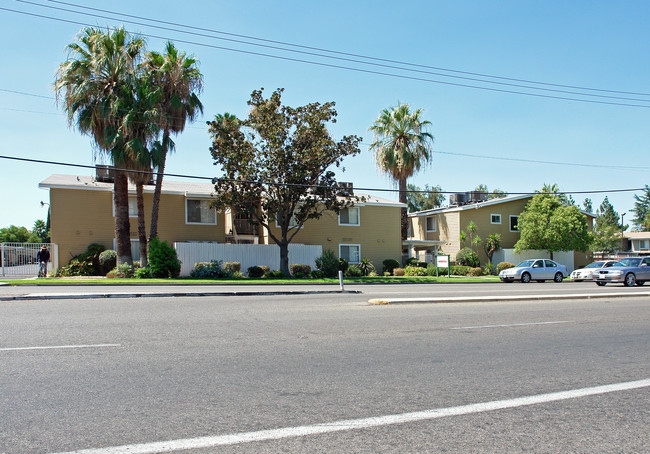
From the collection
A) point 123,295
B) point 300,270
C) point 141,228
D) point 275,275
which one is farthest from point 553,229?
point 123,295

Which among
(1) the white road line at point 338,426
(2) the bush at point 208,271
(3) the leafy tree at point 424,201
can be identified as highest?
(3) the leafy tree at point 424,201

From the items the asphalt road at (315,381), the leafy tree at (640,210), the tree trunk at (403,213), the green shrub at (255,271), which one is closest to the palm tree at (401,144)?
the tree trunk at (403,213)

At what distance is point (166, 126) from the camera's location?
92.3ft

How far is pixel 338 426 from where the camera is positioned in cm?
451

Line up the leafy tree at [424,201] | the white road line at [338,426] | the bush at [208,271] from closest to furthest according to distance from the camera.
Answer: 1. the white road line at [338,426]
2. the bush at [208,271]
3. the leafy tree at [424,201]

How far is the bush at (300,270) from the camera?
32.5m

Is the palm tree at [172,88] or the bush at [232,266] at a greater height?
the palm tree at [172,88]

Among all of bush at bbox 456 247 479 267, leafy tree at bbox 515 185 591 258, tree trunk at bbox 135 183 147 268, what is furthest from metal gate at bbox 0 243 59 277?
leafy tree at bbox 515 185 591 258

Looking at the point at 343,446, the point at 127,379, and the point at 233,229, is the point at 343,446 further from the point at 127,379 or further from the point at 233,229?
the point at 233,229

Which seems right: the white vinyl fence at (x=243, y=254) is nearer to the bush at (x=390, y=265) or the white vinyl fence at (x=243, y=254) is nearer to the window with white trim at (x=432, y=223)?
the bush at (x=390, y=265)

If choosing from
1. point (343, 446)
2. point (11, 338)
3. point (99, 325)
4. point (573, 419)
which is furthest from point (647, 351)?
point (11, 338)

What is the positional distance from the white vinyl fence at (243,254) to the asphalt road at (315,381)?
19134 millimetres

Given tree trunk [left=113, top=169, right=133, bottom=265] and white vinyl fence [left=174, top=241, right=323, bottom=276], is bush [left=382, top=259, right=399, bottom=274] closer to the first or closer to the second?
white vinyl fence [left=174, top=241, right=323, bottom=276]

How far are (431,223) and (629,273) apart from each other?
21.7 meters
